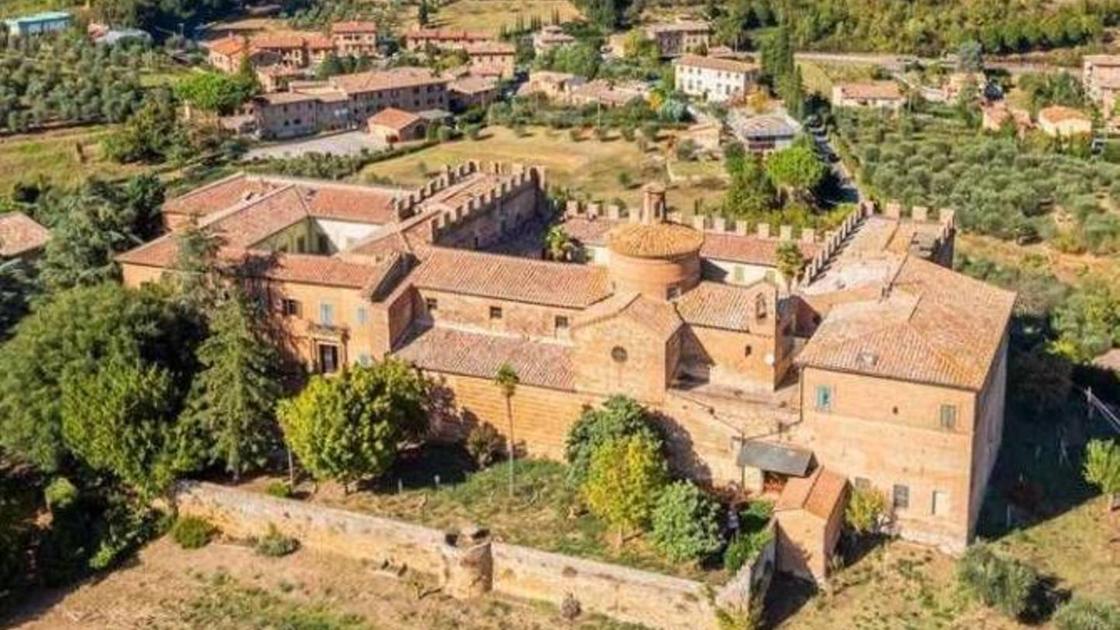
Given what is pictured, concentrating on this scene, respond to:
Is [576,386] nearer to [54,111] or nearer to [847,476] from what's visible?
[847,476]

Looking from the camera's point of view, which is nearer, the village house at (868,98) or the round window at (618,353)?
the round window at (618,353)

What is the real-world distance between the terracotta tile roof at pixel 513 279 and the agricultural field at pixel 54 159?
50154 mm

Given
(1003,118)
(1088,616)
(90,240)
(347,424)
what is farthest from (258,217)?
(1003,118)

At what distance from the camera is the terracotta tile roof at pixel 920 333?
34375 mm

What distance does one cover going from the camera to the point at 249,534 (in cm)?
3797

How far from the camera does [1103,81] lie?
105 m

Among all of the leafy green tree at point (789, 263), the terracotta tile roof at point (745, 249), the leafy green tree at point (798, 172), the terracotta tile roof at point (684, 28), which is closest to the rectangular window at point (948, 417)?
the leafy green tree at point (789, 263)

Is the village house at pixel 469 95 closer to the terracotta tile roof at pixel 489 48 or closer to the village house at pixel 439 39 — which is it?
the terracotta tile roof at pixel 489 48

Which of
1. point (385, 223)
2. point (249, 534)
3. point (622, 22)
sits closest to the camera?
point (249, 534)

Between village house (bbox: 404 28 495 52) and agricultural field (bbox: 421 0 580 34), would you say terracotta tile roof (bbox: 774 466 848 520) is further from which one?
agricultural field (bbox: 421 0 580 34)

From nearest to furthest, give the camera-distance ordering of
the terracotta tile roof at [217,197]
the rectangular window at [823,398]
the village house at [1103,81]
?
the rectangular window at [823,398] → the terracotta tile roof at [217,197] → the village house at [1103,81]

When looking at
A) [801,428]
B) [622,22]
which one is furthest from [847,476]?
[622,22]

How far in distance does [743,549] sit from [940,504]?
5605mm

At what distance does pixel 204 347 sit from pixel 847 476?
18909mm
